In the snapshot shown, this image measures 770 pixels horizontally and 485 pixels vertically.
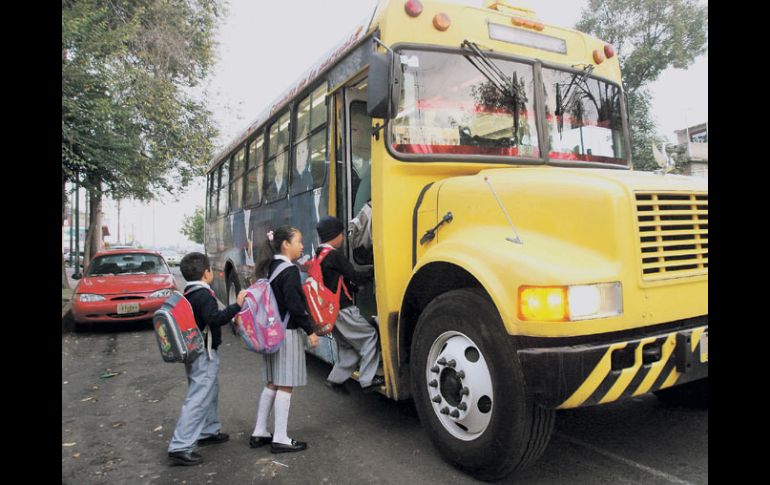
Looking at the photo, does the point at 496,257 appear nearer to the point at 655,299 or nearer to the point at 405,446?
the point at 655,299

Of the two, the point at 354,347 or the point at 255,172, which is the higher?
the point at 255,172

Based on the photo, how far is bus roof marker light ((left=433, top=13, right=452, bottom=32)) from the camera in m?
4.22

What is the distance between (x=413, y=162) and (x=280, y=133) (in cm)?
312

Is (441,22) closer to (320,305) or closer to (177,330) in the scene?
(320,305)

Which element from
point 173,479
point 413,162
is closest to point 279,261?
point 413,162

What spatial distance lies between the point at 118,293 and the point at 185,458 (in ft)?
22.0

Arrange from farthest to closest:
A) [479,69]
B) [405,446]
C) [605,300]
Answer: [479,69] < [405,446] < [605,300]

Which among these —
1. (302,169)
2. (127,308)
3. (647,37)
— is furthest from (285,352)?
(647,37)

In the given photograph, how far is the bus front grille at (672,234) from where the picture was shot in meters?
2.99

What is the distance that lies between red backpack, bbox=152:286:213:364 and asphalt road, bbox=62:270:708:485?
76cm

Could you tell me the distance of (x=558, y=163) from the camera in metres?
4.40

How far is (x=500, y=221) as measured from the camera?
3.41 meters

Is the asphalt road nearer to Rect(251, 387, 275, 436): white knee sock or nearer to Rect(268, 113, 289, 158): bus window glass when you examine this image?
Rect(251, 387, 275, 436): white knee sock

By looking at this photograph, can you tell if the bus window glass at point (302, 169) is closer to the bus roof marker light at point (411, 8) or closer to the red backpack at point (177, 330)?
the bus roof marker light at point (411, 8)
